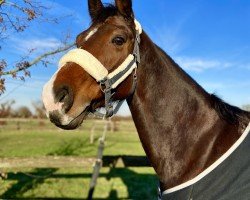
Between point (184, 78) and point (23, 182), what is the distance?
27.5 feet

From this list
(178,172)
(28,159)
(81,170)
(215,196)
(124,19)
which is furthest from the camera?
(81,170)

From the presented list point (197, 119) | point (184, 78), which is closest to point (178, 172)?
point (197, 119)

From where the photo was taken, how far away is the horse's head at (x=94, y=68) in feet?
8.80

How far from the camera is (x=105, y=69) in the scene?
9.34 ft

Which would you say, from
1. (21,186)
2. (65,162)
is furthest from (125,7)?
(21,186)

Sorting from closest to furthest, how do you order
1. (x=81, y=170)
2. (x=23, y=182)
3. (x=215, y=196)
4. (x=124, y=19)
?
(x=215, y=196), (x=124, y=19), (x=23, y=182), (x=81, y=170)

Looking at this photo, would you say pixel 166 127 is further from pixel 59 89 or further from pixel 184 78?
pixel 59 89

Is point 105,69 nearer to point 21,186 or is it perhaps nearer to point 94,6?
point 94,6

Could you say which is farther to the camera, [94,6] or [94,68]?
[94,6]

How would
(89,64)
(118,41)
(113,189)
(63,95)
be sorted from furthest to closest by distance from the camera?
(113,189), (118,41), (89,64), (63,95)

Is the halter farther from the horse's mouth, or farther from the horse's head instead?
the horse's mouth

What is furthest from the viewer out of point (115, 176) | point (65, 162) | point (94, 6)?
point (115, 176)

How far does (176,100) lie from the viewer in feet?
9.80

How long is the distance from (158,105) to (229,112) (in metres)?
0.55
